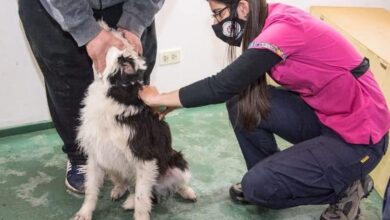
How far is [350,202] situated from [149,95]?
100 centimetres

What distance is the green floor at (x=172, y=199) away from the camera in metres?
2.10

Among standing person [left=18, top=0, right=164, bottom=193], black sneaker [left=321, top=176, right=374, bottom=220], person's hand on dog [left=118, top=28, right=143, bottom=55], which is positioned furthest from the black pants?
black sneaker [left=321, top=176, right=374, bottom=220]

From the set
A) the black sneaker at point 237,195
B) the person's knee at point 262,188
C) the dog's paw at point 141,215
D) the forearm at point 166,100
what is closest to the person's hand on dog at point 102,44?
the forearm at point 166,100

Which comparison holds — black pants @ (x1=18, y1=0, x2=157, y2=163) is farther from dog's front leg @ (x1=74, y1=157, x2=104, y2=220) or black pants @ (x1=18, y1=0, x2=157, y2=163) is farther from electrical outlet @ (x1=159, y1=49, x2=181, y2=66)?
electrical outlet @ (x1=159, y1=49, x2=181, y2=66)

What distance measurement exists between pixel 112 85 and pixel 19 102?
1253mm

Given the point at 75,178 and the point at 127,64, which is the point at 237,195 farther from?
the point at 127,64

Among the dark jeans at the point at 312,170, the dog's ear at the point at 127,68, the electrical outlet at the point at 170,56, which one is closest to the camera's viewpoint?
the dog's ear at the point at 127,68

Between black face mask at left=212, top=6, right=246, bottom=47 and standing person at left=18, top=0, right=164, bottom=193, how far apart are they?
35 cm

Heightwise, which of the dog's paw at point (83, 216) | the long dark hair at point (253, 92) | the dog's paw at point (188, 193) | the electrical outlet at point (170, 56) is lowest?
the dog's paw at point (188, 193)

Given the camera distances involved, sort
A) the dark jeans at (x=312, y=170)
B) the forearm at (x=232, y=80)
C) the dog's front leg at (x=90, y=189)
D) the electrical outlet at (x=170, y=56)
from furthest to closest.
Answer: the electrical outlet at (x=170, y=56) → the dog's front leg at (x=90, y=189) → the dark jeans at (x=312, y=170) → the forearm at (x=232, y=80)

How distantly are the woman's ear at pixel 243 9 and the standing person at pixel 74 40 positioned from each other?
1.46 feet

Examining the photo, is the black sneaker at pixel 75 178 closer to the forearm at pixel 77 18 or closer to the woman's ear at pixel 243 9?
the forearm at pixel 77 18

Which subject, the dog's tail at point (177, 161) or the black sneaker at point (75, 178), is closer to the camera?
the dog's tail at point (177, 161)

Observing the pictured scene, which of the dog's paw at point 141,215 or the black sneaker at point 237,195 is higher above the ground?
the dog's paw at point 141,215
